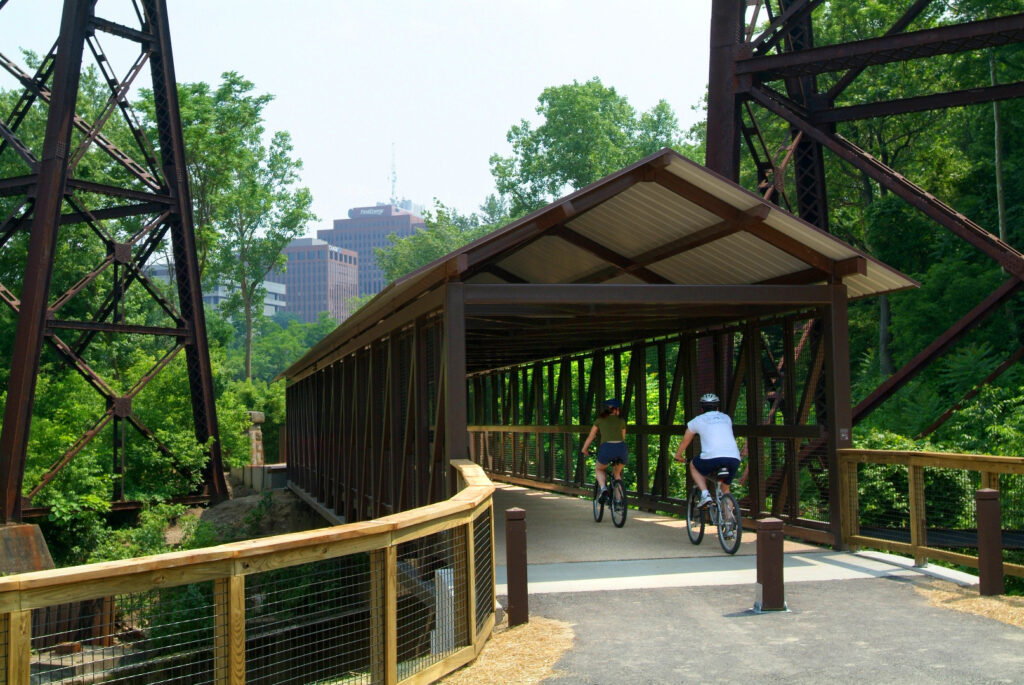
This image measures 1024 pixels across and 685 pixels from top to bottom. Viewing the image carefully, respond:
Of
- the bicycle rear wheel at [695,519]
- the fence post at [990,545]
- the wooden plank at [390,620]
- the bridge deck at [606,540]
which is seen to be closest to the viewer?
the wooden plank at [390,620]

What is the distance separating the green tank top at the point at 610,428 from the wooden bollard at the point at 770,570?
19.2 ft

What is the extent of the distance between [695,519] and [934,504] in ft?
8.66

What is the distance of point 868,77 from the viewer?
3706 cm

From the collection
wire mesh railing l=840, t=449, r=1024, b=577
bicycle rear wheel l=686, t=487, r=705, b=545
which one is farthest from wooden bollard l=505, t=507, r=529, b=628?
bicycle rear wheel l=686, t=487, r=705, b=545

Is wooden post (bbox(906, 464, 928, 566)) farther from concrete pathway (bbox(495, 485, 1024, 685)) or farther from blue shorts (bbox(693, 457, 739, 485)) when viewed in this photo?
blue shorts (bbox(693, 457, 739, 485))

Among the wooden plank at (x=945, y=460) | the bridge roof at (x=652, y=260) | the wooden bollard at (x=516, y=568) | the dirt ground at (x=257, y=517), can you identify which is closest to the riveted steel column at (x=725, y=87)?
the bridge roof at (x=652, y=260)

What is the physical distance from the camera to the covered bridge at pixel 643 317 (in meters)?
11.2

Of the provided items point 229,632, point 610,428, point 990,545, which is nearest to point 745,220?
point 610,428

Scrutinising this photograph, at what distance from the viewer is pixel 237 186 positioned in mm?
55969

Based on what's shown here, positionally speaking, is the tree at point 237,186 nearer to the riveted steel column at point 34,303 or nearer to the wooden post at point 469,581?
the riveted steel column at point 34,303

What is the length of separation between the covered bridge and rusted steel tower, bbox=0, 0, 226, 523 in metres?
6.86

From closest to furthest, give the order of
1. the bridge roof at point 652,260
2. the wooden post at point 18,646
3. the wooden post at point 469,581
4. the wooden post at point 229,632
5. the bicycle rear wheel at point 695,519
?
the wooden post at point 18,646, the wooden post at point 229,632, the wooden post at point 469,581, the bridge roof at point 652,260, the bicycle rear wheel at point 695,519

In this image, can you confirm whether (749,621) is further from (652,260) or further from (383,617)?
(652,260)

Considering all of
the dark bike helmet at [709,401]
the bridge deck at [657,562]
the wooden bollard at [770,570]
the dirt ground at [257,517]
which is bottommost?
the dirt ground at [257,517]
